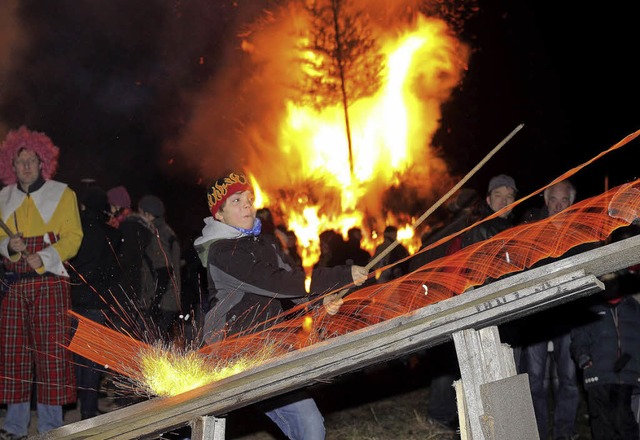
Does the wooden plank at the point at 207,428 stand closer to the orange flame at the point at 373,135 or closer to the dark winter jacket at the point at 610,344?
the dark winter jacket at the point at 610,344

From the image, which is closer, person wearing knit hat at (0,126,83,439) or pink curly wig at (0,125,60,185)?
person wearing knit hat at (0,126,83,439)

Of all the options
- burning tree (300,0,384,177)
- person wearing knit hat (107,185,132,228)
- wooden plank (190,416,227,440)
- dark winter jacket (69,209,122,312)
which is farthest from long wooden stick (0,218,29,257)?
burning tree (300,0,384,177)

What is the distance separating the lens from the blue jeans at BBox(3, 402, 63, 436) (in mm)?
6254

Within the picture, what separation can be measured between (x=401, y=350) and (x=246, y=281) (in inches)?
54.9

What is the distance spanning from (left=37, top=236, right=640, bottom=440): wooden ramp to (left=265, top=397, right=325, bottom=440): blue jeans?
26.5 inches

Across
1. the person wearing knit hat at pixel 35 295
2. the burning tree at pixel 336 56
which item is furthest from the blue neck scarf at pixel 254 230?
the burning tree at pixel 336 56

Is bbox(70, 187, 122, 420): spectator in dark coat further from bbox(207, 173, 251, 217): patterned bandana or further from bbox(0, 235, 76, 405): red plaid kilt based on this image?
bbox(207, 173, 251, 217): patterned bandana

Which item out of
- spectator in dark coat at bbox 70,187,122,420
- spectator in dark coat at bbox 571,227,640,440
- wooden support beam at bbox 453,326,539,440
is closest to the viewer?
wooden support beam at bbox 453,326,539,440

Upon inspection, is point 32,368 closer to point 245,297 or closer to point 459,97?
point 245,297

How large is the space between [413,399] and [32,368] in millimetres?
3612

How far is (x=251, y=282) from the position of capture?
4.33 meters

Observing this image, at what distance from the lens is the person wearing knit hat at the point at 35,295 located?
6.29m

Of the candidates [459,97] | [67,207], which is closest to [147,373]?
[67,207]

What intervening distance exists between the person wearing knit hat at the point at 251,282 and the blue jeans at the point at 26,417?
2.57 meters
